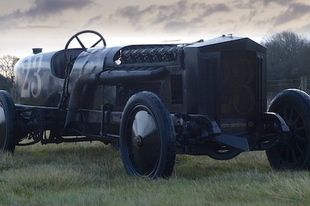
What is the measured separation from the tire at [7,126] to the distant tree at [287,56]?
1911cm

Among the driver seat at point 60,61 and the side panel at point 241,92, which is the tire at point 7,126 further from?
the side panel at point 241,92

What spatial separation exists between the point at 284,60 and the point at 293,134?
22.4 meters

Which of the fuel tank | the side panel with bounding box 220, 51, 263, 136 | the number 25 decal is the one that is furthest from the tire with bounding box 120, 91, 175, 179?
the number 25 decal

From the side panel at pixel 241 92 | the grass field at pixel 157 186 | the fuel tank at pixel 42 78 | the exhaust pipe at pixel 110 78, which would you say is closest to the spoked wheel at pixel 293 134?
the grass field at pixel 157 186

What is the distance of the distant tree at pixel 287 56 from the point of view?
28.0m

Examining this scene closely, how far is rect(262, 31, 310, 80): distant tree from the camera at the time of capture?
28000mm

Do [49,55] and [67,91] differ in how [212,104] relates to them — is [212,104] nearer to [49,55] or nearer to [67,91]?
[67,91]

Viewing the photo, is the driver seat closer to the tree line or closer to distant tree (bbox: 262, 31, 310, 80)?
the tree line

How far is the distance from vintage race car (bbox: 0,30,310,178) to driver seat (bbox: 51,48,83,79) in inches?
50.9

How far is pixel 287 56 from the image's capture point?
30797 millimetres

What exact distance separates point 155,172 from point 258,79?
1.82 m

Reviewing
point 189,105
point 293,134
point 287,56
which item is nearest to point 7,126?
point 189,105

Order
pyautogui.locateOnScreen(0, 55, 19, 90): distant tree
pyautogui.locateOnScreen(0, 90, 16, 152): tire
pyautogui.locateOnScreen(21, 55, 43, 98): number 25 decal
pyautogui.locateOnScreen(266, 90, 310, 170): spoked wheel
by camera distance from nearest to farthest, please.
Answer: pyautogui.locateOnScreen(266, 90, 310, 170): spoked wheel, pyautogui.locateOnScreen(0, 90, 16, 152): tire, pyautogui.locateOnScreen(21, 55, 43, 98): number 25 decal, pyautogui.locateOnScreen(0, 55, 19, 90): distant tree

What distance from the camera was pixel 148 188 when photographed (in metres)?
6.27
